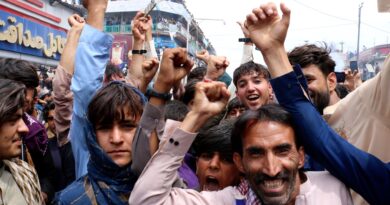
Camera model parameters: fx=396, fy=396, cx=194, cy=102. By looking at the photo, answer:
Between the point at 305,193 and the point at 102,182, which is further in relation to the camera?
→ the point at 102,182

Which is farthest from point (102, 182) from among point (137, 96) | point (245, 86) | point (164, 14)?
point (164, 14)

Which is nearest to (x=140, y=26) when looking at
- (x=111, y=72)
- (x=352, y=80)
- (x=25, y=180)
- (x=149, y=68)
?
(x=149, y=68)

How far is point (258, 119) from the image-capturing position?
162 centimetres

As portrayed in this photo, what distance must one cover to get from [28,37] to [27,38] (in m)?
0.06

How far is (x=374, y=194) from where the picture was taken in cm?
145

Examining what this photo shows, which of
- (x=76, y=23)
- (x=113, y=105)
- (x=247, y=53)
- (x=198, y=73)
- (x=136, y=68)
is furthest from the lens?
(x=198, y=73)

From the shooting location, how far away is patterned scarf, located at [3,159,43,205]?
1.68 metres

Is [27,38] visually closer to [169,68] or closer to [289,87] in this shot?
[169,68]

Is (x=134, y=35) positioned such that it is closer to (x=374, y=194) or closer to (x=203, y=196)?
(x=203, y=196)

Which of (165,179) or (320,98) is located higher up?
(320,98)

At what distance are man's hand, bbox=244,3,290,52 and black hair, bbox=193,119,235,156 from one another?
2.08 ft

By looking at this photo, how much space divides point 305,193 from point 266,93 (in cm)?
145

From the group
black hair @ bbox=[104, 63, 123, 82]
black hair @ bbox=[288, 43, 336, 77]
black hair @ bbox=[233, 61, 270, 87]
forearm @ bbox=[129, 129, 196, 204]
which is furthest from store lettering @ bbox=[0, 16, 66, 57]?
forearm @ bbox=[129, 129, 196, 204]

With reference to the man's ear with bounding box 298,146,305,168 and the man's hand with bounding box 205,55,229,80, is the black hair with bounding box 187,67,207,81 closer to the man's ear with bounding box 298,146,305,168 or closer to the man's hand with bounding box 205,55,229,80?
the man's hand with bounding box 205,55,229,80
